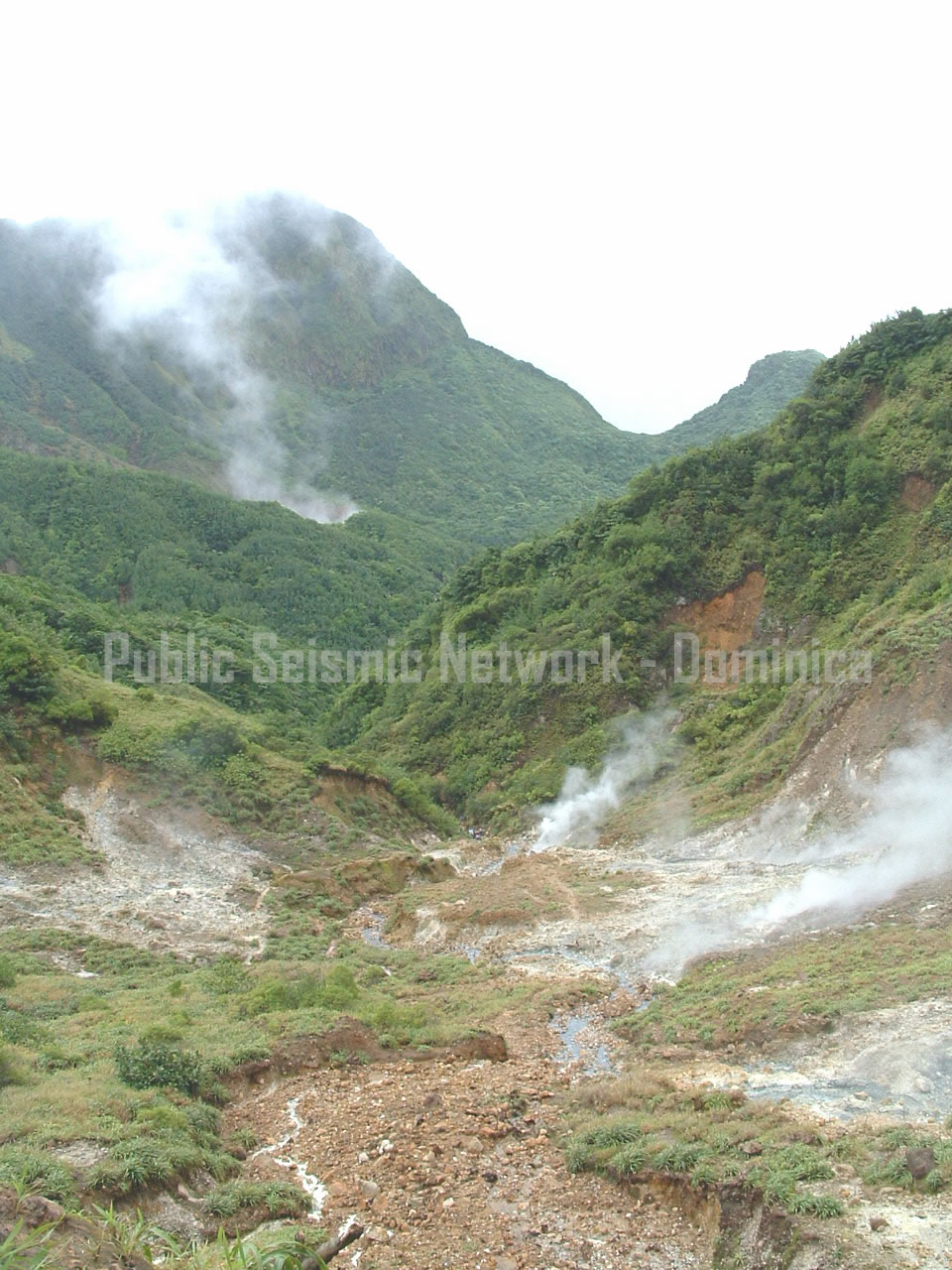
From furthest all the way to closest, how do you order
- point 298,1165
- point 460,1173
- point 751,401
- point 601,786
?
point 751,401 → point 601,786 → point 298,1165 → point 460,1173

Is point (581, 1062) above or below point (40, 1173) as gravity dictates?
below

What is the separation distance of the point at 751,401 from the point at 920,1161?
140894 millimetres

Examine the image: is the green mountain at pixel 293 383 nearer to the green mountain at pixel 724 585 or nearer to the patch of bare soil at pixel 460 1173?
the green mountain at pixel 724 585

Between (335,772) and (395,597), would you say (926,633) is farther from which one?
(395,597)

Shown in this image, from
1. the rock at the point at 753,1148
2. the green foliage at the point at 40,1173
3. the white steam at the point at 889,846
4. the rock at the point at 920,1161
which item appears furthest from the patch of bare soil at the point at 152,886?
the rock at the point at 920,1161

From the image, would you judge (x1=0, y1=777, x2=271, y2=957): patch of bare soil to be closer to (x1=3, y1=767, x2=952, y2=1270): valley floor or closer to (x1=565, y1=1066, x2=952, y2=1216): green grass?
(x1=3, y1=767, x2=952, y2=1270): valley floor

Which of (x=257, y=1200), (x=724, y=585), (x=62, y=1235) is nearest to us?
(x=62, y=1235)

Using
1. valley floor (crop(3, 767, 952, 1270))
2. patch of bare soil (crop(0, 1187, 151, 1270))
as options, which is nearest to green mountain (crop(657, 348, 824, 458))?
valley floor (crop(3, 767, 952, 1270))

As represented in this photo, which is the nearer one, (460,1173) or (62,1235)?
(62,1235)

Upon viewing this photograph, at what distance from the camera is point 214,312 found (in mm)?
155375

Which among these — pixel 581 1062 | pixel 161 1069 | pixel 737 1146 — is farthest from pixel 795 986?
pixel 161 1069

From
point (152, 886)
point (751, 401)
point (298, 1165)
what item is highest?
point (751, 401)

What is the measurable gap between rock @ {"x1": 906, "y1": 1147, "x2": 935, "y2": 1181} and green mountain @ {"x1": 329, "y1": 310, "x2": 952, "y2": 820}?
24.8 metres

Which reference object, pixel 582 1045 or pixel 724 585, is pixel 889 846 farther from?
pixel 724 585
